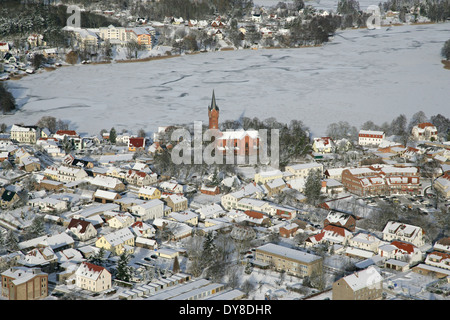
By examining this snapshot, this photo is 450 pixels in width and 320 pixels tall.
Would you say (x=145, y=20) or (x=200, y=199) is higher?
(x=145, y=20)

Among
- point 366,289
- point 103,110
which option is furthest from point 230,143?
point 366,289

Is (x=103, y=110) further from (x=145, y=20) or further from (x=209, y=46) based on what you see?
(x=145, y=20)

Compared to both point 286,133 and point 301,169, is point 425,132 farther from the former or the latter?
point 301,169

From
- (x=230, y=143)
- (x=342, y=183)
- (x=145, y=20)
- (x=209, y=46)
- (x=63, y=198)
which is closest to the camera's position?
(x=63, y=198)

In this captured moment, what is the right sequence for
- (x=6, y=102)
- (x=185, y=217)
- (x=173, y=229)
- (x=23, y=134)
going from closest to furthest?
(x=173, y=229), (x=185, y=217), (x=23, y=134), (x=6, y=102)

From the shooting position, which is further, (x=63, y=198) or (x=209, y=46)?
(x=209, y=46)

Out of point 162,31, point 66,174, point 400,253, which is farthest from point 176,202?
point 162,31
